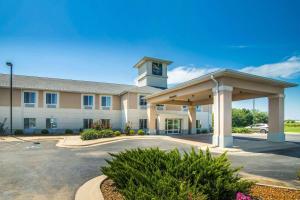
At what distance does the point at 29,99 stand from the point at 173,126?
20.6m

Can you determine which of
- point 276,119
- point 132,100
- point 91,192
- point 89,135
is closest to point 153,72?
point 132,100

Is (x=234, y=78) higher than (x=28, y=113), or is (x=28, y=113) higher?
(x=234, y=78)

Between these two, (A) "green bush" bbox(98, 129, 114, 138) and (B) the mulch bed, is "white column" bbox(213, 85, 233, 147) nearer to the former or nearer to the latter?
(B) the mulch bed

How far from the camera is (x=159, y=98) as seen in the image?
25000mm

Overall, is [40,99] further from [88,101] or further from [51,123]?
Result: [88,101]

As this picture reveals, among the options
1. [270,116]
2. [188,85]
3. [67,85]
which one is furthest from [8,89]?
[270,116]

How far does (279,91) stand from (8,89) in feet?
102

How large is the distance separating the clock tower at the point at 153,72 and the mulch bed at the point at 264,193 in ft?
90.8

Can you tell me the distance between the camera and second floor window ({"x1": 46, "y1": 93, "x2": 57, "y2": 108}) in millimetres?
Answer: 27328

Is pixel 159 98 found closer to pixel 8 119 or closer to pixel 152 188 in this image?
pixel 8 119

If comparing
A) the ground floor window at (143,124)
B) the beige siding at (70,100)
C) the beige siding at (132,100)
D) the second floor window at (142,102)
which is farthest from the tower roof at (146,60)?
the beige siding at (70,100)

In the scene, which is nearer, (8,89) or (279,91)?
(279,91)

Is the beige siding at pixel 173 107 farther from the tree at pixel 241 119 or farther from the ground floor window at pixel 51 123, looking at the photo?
the tree at pixel 241 119

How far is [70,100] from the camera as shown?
28422 millimetres
